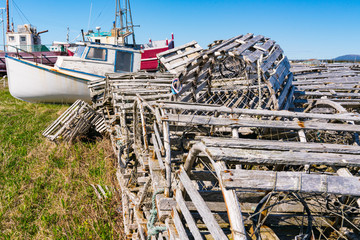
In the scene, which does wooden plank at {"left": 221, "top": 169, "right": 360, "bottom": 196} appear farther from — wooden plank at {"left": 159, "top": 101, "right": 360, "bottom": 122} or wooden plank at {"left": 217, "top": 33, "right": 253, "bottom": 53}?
wooden plank at {"left": 217, "top": 33, "right": 253, "bottom": 53}

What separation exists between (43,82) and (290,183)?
14288mm

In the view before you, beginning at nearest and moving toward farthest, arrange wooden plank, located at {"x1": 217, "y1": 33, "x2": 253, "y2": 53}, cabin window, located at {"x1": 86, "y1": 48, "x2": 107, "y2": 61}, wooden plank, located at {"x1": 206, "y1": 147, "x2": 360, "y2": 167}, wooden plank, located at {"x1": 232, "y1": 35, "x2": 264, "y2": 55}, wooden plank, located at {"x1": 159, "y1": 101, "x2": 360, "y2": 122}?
wooden plank, located at {"x1": 206, "y1": 147, "x2": 360, "y2": 167}
wooden plank, located at {"x1": 159, "y1": 101, "x2": 360, "y2": 122}
wooden plank, located at {"x1": 232, "y1": 35, "x2": 264, "y2": 55}
wooden plank, located at {"x1": 217, "y1": 33, "x2": 253, "y2": 53}
cabin window, located at {"x1": 86, "y1": 48, "x2": 107, "y2": 61}

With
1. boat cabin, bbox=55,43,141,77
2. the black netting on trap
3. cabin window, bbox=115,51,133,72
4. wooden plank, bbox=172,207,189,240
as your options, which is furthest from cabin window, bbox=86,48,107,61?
wooden plank, bbox=172,207,189,240

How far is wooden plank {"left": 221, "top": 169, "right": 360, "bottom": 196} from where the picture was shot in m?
1.32

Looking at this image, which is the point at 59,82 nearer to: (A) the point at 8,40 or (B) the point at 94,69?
(B) the point at 94,69

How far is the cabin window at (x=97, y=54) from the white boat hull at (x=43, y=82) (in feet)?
3.50

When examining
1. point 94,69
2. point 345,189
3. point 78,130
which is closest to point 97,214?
point 78,130

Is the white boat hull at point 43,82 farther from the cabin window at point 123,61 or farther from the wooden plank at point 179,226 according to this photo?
the wooden plank at point 179,226

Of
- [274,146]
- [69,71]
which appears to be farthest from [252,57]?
[69,71]

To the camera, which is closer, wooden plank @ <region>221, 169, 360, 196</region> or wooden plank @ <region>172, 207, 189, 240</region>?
wooden plank @ <region>221, 169, 360, 196</region>

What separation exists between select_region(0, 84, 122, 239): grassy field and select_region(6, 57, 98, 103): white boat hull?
3944 millimetres

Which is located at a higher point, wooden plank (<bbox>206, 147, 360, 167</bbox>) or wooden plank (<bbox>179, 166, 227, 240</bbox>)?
wooden plank (<bbox>206, 147, 360, 167</bbox>)

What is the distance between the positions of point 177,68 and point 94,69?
9.14m

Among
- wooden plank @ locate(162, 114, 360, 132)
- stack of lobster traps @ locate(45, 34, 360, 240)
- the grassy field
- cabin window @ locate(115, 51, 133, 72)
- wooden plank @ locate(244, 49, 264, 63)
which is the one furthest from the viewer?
cabin window @ locate(115, 51, 133, 72)
